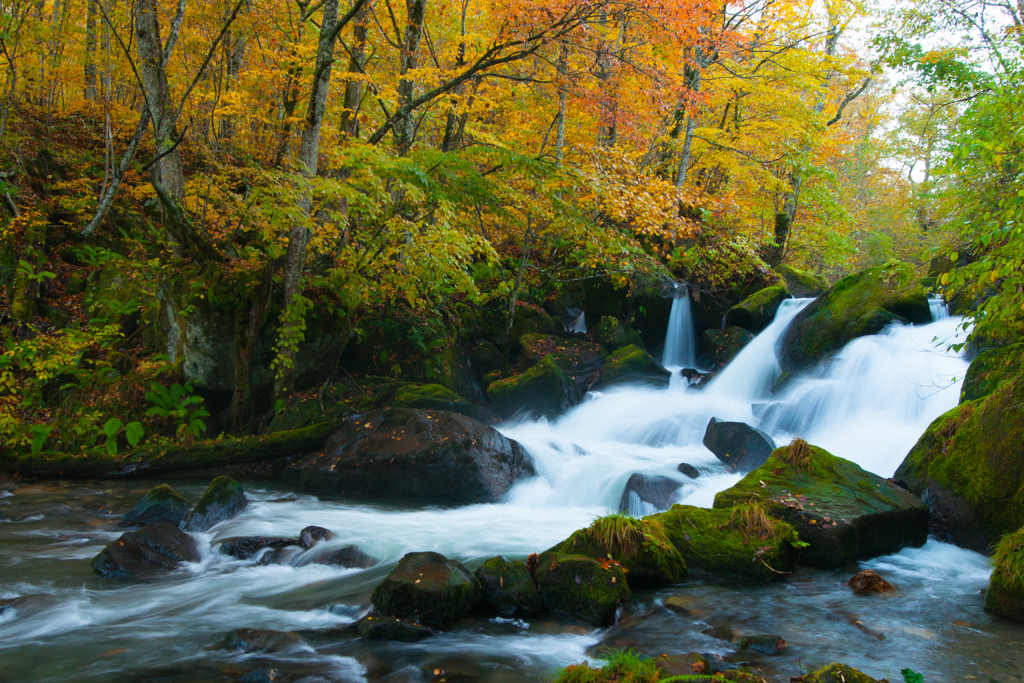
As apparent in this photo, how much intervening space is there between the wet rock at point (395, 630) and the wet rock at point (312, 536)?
2.15m

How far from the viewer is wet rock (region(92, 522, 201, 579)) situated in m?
5.48

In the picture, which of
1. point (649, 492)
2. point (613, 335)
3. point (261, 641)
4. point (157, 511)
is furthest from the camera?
point (613, 335)

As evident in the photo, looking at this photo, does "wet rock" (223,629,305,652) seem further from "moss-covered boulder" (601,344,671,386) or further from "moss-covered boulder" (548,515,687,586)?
"moss-covered boulder" (601,344,671,386)

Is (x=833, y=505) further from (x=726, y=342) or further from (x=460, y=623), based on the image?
Answer: (x=726, y=342)

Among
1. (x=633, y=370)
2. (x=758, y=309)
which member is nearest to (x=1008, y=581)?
(x=633, y=370)

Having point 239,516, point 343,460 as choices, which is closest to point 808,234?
point 343,460

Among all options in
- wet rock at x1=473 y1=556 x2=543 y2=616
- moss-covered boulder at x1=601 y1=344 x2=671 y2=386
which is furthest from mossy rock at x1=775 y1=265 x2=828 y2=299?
wet rock at x1=473 y1=556 x2=543 y2=616

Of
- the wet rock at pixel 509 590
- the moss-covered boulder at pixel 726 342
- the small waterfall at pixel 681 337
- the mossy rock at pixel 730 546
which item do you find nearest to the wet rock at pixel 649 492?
the mossy rock at pixel 730 546

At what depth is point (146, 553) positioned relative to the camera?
5.73 metres

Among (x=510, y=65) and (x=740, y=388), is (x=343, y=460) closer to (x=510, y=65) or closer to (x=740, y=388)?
(x=510, y=65)

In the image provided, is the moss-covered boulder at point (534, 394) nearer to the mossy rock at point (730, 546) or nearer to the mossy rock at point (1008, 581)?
the mossy rock at point (730, 546)

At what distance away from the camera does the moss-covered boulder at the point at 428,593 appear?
14.4 feet

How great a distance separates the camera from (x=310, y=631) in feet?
14.8

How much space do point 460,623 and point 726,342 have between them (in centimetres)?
1160
